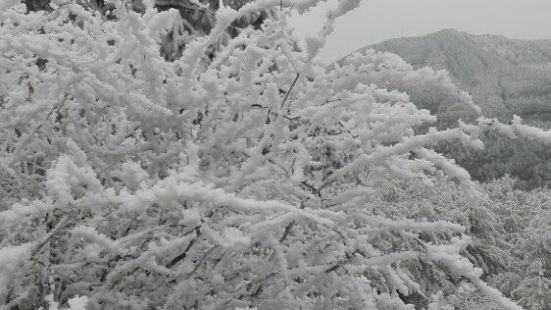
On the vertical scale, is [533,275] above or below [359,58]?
below

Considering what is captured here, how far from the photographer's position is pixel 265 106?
179 cm

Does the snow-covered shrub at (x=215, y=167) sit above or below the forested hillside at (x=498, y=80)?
above

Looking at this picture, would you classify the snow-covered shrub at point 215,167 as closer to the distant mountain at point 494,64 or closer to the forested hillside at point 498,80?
the forested hillside at point 498,80

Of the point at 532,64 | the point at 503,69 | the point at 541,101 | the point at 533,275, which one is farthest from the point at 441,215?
the point at 532,64

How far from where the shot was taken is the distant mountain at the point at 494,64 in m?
112

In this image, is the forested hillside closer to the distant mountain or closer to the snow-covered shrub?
the distant mountain

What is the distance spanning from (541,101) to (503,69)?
1202 inches

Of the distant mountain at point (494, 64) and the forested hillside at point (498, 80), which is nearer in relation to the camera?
the forested hillside at point (498, 80)

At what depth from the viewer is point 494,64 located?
141875 millimetres

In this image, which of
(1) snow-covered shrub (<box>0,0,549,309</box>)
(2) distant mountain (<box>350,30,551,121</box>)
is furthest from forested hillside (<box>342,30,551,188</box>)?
(1) snow-covered shrub (<box>0,0,549,309</box>)

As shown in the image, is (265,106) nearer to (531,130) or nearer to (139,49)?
(139,49)

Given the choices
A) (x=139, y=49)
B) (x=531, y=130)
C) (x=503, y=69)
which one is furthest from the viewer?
(x=503, y=69)

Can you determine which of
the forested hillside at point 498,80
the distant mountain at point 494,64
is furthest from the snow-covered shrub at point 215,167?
the distant mountain at point 494,64

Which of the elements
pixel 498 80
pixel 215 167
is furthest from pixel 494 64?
pixel 215 167
